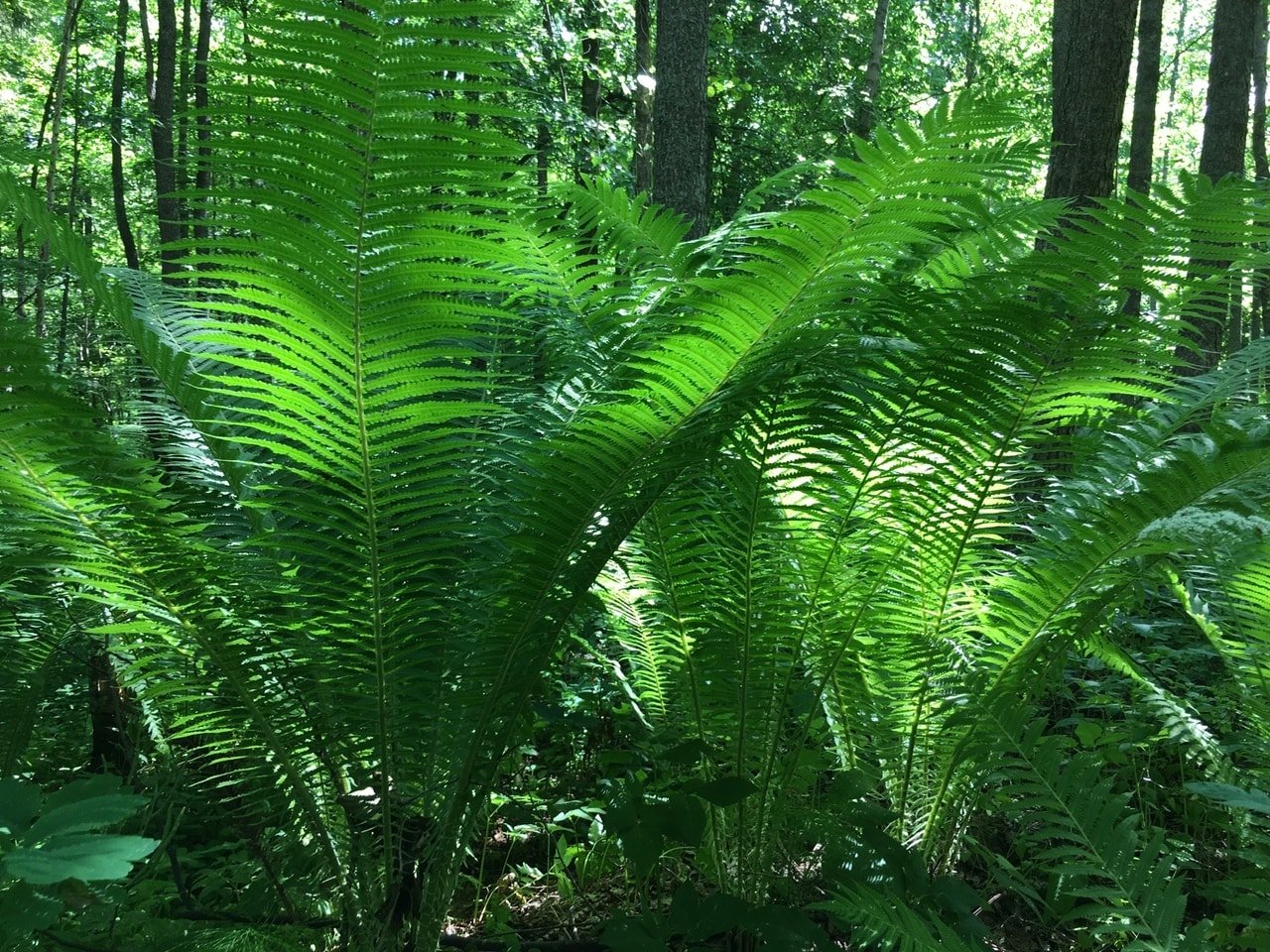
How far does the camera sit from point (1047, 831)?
170 cm

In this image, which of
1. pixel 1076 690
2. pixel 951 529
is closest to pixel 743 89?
pixel 1076 690

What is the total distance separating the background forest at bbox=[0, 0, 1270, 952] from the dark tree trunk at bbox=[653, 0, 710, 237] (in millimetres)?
2663

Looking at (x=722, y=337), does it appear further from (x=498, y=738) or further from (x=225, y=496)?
(x=225, y=496)

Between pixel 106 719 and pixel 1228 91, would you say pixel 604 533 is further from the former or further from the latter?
pixel 1228 91

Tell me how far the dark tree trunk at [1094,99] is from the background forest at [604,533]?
1789 mm

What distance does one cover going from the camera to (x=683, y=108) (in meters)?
4.96

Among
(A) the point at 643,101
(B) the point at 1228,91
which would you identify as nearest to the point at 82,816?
(A) the point at 643,101

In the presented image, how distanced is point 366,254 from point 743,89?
30.5 ft

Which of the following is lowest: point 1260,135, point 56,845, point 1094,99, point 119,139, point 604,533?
point 56,845

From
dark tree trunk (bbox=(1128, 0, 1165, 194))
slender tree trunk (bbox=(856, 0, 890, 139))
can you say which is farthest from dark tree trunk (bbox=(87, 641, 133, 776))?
slender tree trunk (bbox=(856, 0, 890, 139))

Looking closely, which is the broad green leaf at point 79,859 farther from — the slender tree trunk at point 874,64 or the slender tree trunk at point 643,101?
the slender tree trunk at point 874,64

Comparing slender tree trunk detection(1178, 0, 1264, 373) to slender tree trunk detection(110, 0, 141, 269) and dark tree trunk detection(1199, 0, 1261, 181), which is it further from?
slender tree trunk detection(110, 0, 141, 269)

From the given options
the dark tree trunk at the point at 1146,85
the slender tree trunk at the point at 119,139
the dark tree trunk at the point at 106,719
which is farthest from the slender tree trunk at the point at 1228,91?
the slender tree trunk at the point at 119,139

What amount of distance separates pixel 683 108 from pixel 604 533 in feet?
13.5
